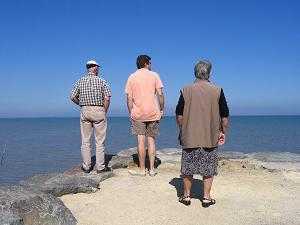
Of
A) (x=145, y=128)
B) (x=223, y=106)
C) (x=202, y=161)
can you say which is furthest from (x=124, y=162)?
(x=223, y=106)

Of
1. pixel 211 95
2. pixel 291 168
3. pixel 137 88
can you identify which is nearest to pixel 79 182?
pixel 137 88

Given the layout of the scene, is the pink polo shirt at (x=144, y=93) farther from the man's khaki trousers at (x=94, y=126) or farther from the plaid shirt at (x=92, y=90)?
the man's khaki trousers at (x=94, y=126)

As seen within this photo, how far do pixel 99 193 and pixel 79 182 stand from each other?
0.41 meters

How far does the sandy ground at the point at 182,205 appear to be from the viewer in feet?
20.6

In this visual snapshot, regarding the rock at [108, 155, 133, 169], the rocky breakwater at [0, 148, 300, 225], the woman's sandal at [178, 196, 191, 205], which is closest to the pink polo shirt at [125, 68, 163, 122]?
the rocky breakwater at [0, 148, 300, 225]

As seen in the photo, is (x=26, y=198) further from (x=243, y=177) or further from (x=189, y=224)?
(x=243, y=177)

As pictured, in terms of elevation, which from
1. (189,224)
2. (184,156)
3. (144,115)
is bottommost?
(189,224)

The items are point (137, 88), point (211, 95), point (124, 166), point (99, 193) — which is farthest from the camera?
point (124, 166)

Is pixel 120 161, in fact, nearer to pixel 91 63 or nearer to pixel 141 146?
pixel 141 146

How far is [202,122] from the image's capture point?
6527 mm

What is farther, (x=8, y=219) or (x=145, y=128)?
(x=145, y=128)

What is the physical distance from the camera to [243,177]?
9133 millimetres

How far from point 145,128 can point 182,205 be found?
94.4 inches

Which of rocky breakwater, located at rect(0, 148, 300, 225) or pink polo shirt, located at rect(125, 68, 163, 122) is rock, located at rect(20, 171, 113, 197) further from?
pink polo shirt, located at rect(125, 68, 163, 122)
